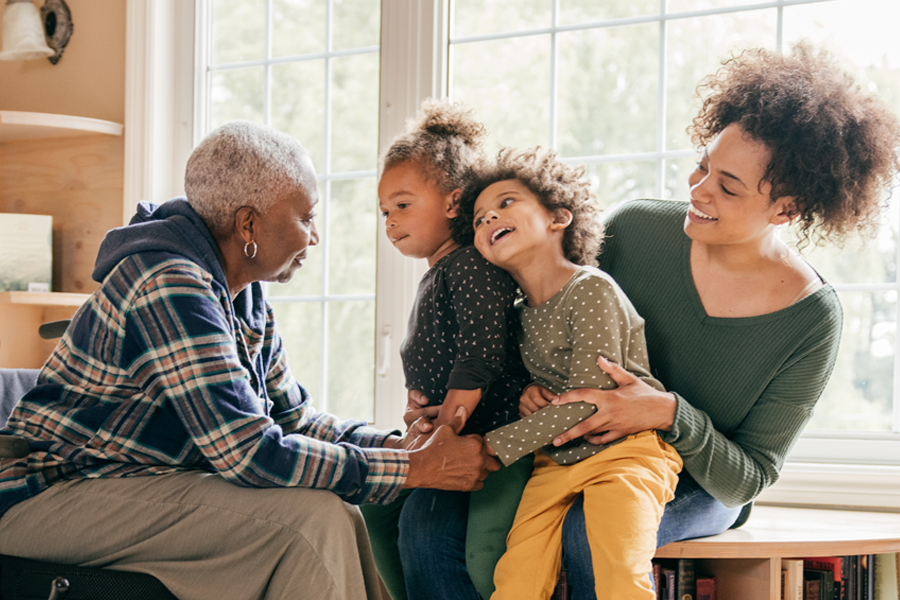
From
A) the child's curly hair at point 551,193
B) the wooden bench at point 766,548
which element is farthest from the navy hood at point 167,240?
the wooden bench at point 766,548

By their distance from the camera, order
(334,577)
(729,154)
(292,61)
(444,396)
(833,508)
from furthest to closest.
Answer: (292,61)
(833,508)
(444,396)
(729,154)
(334,577)

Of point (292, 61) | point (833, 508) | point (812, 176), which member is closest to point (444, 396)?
point (812, 176)

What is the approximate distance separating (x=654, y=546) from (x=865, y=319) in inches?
45.4

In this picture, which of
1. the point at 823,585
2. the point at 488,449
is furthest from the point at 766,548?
the point at 488,449

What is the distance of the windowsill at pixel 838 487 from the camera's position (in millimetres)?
1970

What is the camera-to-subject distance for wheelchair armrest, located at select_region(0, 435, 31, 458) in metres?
1.33

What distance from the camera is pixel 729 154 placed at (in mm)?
1518

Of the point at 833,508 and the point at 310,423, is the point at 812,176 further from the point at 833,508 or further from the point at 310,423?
the point at 310,423

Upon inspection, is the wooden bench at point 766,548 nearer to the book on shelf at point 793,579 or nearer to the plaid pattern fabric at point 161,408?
the book on shelf at point 793,579

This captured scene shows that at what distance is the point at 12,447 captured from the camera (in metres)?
1.33

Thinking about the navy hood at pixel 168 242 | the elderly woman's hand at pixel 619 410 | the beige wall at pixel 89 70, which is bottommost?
the elderly woman's hand at pixel 619 410

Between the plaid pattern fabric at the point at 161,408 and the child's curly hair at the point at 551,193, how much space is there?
1.81 feet

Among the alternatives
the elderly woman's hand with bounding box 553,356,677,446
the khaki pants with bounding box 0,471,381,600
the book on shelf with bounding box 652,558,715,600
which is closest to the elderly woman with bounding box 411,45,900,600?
the elderly woman's hand with bounding box 553,356,677,446

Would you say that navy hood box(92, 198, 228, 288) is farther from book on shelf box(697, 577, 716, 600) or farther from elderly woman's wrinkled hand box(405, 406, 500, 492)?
book on shelf box(697, 577, 716, 600)
